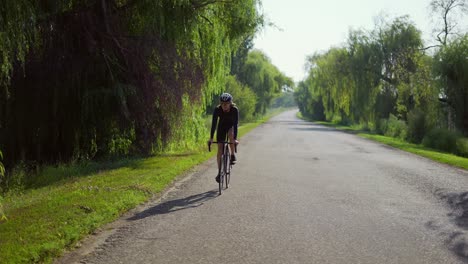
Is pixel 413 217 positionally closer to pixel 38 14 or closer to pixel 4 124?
pixel 38 14

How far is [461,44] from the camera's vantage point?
24.7 m

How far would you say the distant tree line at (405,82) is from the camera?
24.5 meters

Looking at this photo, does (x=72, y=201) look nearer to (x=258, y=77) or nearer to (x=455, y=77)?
(x=455, y=77)

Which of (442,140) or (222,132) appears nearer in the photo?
(222,132)

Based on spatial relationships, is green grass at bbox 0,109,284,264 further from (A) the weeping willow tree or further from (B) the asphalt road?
(A) the weeping willow tree

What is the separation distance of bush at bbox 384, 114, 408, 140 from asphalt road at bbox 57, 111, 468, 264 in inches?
723

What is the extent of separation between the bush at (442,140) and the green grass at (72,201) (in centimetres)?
1443

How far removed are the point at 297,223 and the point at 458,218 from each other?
254 centimetres

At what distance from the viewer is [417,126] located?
26.5 metres

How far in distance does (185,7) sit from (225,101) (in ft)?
19.3

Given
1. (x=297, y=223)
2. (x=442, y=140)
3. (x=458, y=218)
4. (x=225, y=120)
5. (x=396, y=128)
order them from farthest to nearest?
1. (x=396, y=128)
2. (x=442, y=140)
3. (x=225, y=120)
4. (x=458, y=218)
5. (x=297, y=223)

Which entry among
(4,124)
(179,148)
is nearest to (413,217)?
(4,124)

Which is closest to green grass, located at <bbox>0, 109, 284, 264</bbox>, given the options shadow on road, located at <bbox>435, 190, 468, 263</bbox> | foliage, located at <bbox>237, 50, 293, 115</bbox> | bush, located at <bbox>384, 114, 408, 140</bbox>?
shadow on road, located at <bbox>435, 190, 468, 263</bbox>

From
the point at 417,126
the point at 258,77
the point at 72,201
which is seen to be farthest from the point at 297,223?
the point at 258,77
